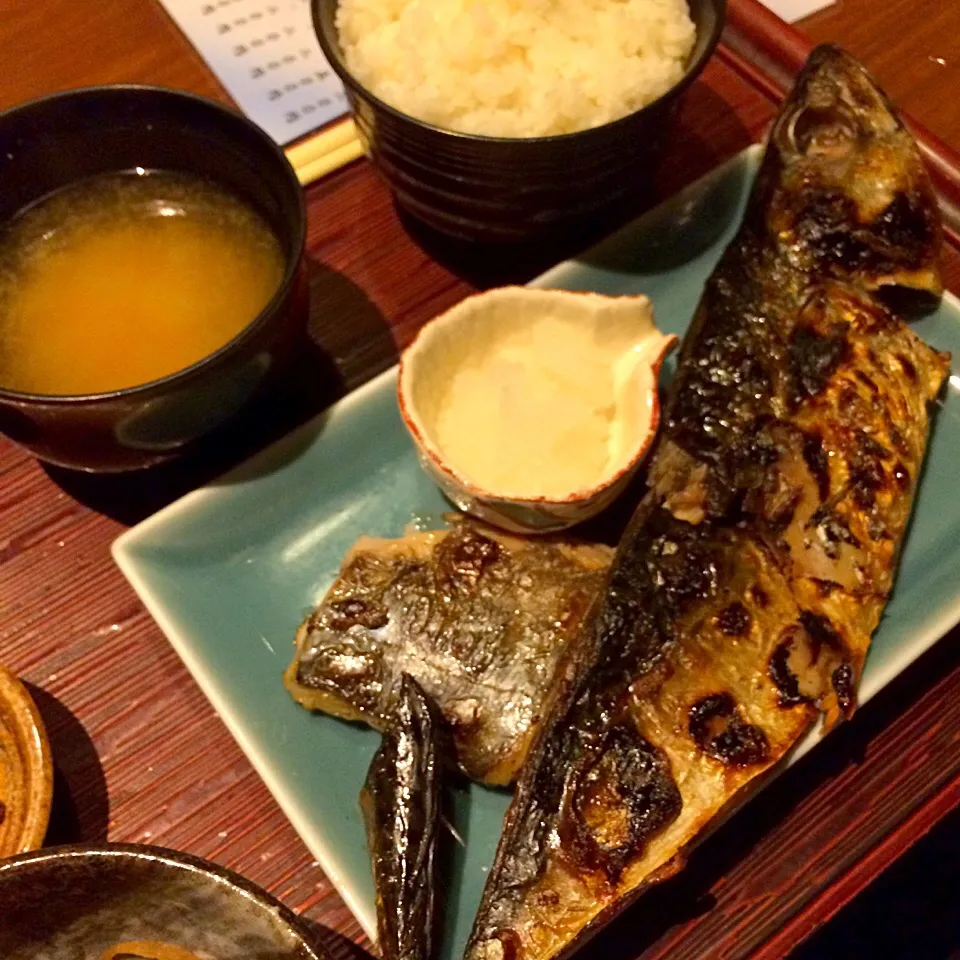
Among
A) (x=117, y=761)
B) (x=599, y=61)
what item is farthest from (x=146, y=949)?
(x=599, y=61)

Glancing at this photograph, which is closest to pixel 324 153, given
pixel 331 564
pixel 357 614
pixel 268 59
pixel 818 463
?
pixel 268 59

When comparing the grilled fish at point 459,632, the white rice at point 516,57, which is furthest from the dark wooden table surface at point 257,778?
the white rice at point 516,57

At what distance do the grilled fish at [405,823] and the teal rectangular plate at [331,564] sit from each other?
0.05m

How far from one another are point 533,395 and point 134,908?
3.07ft

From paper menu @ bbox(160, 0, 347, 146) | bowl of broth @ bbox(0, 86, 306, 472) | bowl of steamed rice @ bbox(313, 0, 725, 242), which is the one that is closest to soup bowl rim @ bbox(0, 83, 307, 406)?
bowl of broth @ bbox(0, 86, 306, 472)

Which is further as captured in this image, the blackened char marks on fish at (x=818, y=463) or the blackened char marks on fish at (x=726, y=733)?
the blackened char marks on fish at (x=818, y=463)

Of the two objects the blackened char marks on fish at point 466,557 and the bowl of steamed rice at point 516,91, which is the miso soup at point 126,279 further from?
the blackened char marks on fish at point 466,557

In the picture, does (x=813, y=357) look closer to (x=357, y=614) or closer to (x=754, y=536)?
(x=754, y=536)

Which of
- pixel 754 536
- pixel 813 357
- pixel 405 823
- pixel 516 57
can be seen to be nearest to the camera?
pixel 405 823

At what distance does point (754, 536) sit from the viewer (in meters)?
1.35

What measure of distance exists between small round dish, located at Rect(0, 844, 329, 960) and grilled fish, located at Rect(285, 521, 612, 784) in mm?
328

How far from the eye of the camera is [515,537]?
4.76ft

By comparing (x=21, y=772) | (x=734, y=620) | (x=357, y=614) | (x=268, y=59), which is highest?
(x=268, y=59)

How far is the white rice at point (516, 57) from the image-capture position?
1.54 meters
